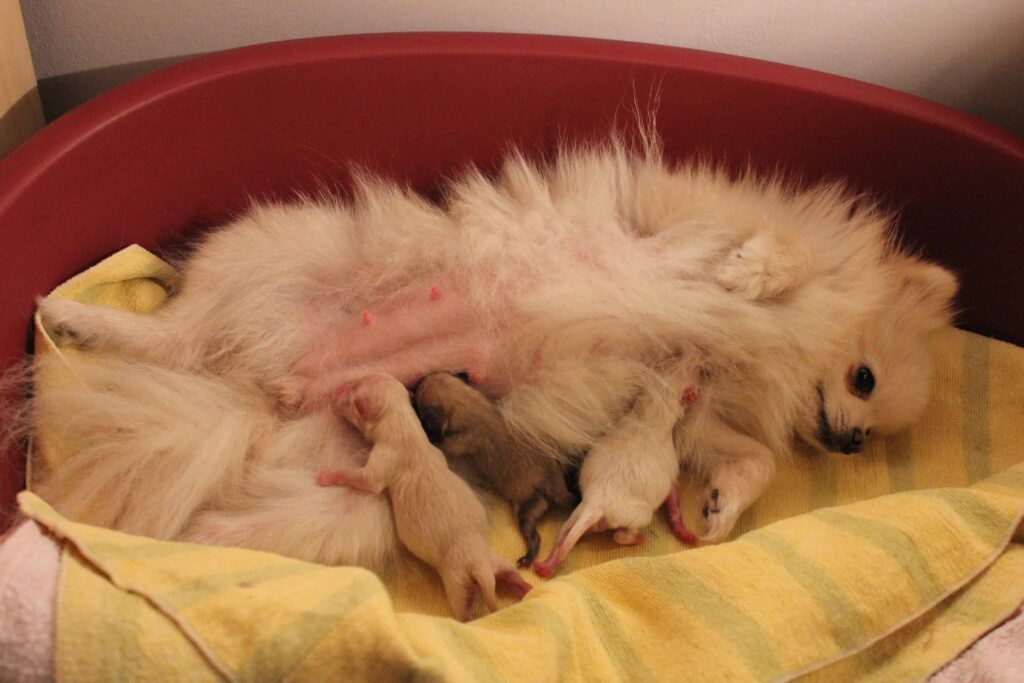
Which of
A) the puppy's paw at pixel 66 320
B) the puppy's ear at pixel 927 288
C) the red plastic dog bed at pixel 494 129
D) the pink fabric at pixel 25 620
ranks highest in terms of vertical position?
the red plastic dog bed at pixel 494 129

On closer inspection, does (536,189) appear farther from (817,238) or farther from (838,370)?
(838,370)

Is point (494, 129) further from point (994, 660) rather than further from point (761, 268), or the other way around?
point (994, 660)

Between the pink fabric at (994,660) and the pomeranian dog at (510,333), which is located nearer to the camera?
the pink fabric at (994,660)

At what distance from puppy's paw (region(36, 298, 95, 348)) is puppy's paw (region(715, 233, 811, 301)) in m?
1.22

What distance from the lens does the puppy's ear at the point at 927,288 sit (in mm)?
1752

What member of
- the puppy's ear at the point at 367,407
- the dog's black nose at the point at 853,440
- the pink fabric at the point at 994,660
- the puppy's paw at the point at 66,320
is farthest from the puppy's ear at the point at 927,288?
the puppy's paw at the point at 66,320

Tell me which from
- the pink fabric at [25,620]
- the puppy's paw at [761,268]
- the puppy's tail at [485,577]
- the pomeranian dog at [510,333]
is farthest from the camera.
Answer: the puppy's paw at [761,268]

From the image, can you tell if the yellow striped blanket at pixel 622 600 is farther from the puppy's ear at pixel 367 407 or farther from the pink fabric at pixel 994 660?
the puppy's ear at pixel 367 407

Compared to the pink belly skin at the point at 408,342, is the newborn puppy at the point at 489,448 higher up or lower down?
lower down

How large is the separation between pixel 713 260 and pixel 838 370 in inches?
14.4

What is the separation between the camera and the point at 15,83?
174 cm

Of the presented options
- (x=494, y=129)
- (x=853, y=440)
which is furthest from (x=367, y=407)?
(x=853, y=440)

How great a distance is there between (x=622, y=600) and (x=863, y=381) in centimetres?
75

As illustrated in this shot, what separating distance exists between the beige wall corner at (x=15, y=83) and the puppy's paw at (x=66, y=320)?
435 mm
